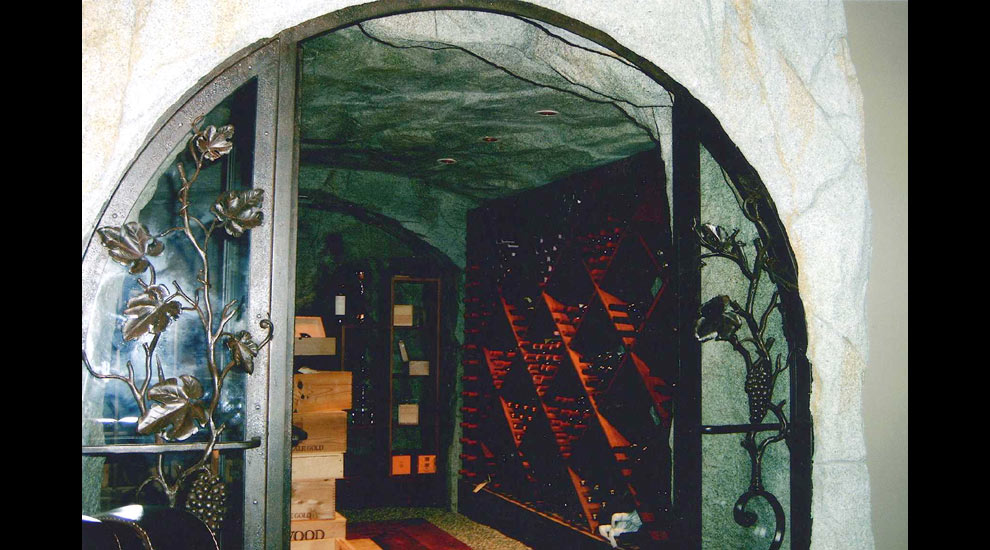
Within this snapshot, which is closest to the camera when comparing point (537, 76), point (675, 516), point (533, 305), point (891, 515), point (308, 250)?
point (675, 516)

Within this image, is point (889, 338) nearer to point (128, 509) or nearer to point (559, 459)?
point (128, 509)

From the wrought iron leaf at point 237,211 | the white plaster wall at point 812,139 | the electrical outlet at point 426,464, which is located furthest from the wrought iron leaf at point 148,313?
the electrical outlet at point 426,464

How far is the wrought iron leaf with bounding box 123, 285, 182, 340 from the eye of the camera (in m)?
1.18

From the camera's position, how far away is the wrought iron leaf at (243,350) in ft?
4.02

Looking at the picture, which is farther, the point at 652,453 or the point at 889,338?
the point at 652,453

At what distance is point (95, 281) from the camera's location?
118cm

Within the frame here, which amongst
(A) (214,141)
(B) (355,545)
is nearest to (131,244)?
(A) (214,141)

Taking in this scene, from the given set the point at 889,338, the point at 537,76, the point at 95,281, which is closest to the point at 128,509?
the point at 95,281

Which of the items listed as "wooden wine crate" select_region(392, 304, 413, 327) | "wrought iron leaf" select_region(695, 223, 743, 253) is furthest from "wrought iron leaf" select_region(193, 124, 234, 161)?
"wooden wine crate" select_region(392, 304, 413, 327)

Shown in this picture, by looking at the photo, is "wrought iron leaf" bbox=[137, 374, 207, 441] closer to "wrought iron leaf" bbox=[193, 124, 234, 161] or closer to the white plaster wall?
"wrought iron leaf" bbox=[193, 124, 234, 161]

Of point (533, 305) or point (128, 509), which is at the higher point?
point (533, 305)

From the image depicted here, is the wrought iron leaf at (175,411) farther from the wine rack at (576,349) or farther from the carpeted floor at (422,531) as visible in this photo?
the carpeted floor at (422,531)

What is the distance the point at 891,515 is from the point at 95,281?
180cm

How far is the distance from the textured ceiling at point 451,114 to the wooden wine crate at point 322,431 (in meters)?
1.26
